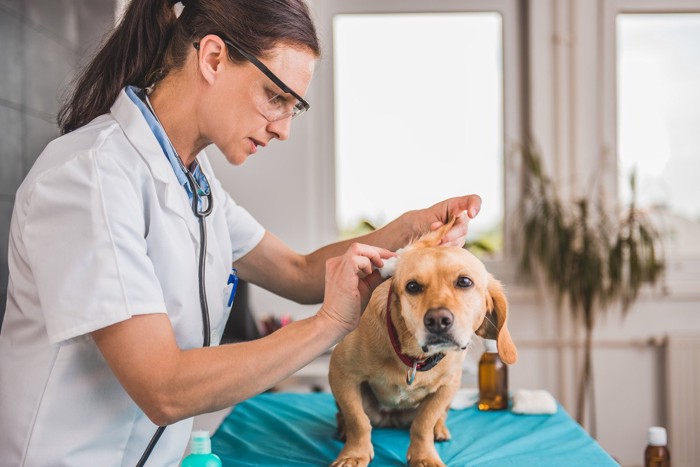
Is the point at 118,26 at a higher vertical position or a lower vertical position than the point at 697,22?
lower

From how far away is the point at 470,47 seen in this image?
3727mm

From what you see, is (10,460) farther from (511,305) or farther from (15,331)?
(511,305)

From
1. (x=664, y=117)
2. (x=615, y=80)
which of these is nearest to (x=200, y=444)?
(x=615, y=80)

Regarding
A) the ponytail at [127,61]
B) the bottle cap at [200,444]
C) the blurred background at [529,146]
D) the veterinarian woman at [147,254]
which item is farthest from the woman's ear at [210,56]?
the blurred background at [529,146]

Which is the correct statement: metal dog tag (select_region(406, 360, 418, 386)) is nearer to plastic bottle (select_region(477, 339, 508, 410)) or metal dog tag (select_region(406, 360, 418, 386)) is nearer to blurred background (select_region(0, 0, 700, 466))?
plastic bottle (select_region(477, 339, 508, 410))

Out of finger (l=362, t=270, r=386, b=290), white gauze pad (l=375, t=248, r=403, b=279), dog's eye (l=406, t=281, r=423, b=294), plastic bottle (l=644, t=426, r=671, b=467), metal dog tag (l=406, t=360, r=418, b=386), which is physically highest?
white gauze pad (l=375, t=248, r=403, b=279)

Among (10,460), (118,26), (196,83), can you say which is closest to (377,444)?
(10,460)

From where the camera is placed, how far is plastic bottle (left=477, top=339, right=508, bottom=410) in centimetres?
181

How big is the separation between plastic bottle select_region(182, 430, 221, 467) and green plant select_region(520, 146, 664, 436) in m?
2.46

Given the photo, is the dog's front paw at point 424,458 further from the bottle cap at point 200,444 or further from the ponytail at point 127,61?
the ponytail at point 127,61

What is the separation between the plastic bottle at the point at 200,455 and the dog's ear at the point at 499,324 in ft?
1.91

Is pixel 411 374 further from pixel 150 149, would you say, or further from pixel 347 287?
pixel 150 149

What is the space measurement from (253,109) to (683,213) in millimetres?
3225

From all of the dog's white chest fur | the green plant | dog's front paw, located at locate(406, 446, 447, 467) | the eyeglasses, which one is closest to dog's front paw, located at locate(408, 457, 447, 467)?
dog's front paw, located at locate(406, 446, 447, 467)
